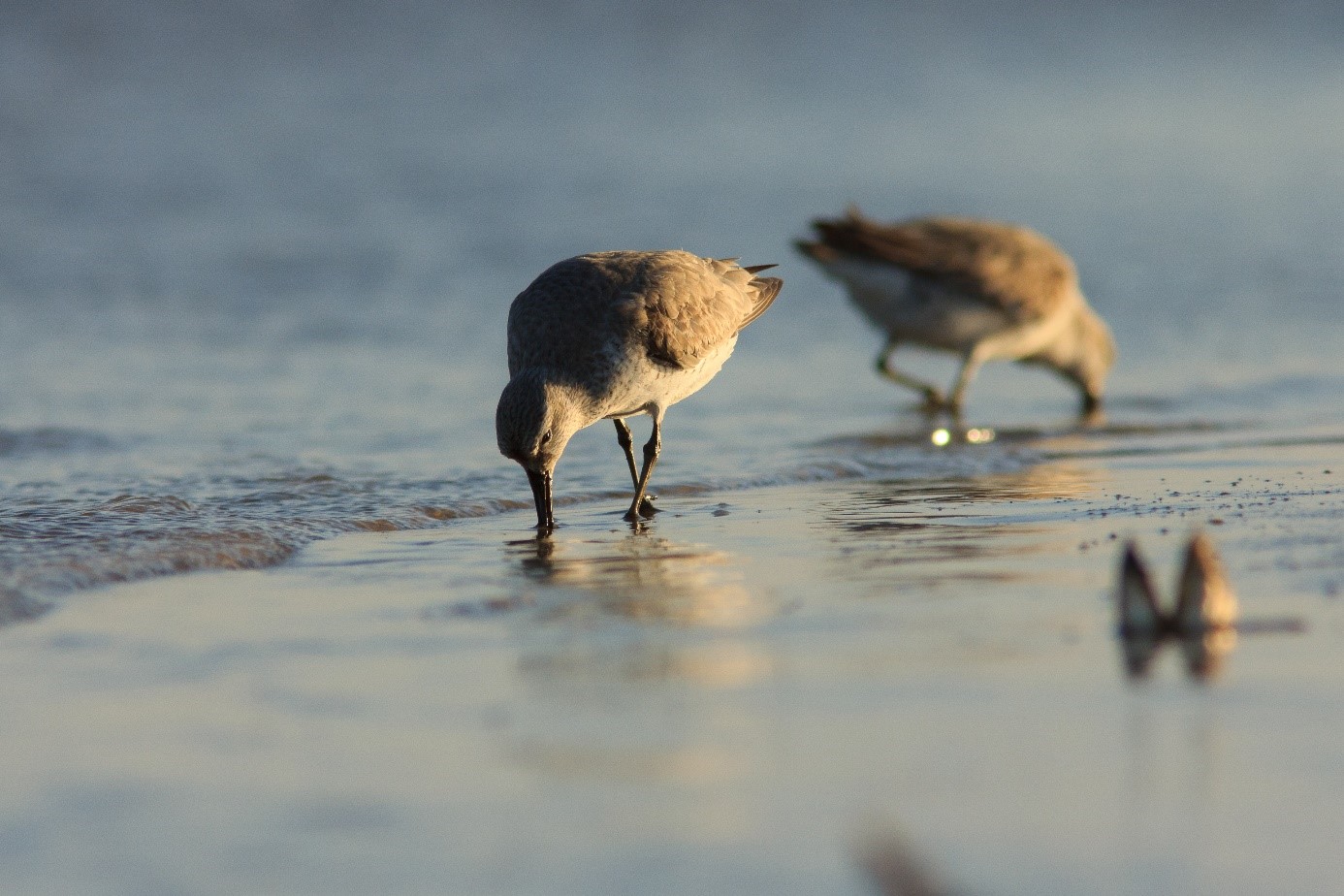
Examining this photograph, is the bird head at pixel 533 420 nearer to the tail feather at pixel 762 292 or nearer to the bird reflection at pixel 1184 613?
the tail feather at pixel 762 292

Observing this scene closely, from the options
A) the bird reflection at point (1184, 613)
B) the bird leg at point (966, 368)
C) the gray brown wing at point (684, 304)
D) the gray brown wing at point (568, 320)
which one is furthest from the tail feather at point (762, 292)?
the bird reflection at point (1184, 613)

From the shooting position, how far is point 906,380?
470 inches

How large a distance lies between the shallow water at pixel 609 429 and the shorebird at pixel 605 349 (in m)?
0.41

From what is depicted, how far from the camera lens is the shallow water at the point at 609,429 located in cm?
357

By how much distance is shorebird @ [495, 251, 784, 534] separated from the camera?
6867 mm

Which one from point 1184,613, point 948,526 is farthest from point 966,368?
point 1184,613

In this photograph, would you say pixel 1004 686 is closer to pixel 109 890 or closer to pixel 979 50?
pixel 109 890

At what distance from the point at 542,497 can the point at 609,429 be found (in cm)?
324

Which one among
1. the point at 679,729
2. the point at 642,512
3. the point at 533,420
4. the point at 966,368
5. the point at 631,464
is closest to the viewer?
the point at 679,729

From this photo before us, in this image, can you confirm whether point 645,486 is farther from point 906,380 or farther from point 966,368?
point 966,368

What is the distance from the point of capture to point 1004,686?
13.0 feet

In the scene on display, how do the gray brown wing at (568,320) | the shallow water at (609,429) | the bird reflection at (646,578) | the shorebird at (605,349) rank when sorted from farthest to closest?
the gray brown wing at (568,320)
the shorebird at (605,349)
the bird reflection at (646,578)
the shallow water at (609,429)

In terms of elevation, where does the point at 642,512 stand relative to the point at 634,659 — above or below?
above

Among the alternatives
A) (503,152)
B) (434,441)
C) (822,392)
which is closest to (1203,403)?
(822,392)
